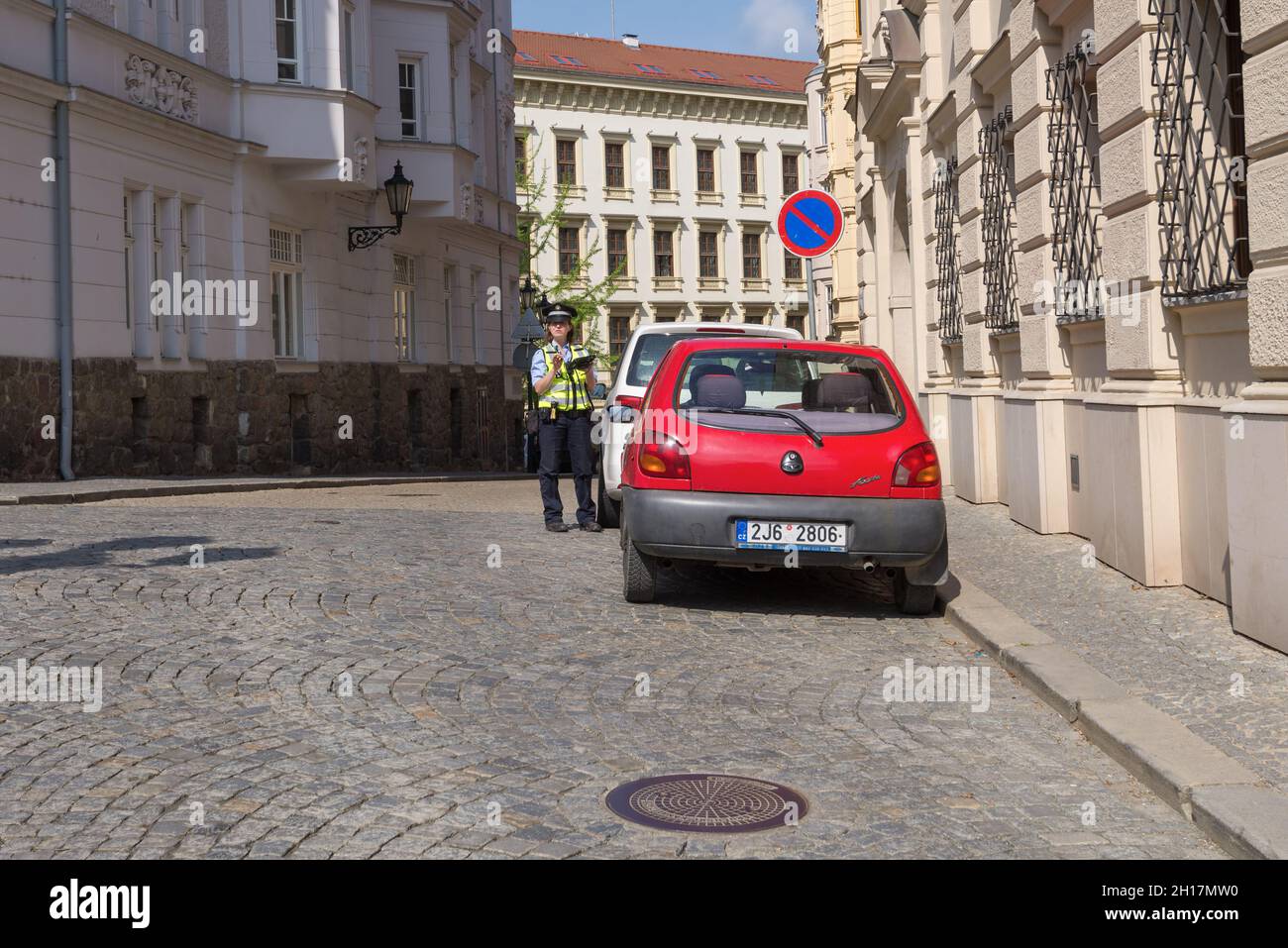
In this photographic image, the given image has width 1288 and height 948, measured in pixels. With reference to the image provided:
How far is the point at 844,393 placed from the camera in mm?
9250

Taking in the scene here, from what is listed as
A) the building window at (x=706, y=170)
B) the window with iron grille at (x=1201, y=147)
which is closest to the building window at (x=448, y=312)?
the window with iron grille at (x=1201, y=147)

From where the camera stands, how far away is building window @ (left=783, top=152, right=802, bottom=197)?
72.1m

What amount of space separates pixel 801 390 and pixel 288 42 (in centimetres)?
1704

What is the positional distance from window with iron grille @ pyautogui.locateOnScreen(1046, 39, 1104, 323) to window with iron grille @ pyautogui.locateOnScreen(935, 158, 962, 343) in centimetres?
486

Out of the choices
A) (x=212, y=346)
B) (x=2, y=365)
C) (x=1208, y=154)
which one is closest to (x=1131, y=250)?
(x=1208, y=154)

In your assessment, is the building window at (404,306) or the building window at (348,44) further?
the building window at (404,306)

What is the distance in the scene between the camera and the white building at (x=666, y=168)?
218ft

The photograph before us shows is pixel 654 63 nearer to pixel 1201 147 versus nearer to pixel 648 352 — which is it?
pixel 648 352

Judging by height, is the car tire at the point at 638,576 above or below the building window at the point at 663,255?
below

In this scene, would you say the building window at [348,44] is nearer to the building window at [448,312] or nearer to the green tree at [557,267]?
the building window at [448,312]

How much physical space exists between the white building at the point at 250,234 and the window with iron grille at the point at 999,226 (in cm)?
1035

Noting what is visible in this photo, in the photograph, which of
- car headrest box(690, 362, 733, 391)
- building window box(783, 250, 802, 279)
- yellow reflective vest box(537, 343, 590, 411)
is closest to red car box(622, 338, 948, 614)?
car headrest box(690, 362, 733, 391)

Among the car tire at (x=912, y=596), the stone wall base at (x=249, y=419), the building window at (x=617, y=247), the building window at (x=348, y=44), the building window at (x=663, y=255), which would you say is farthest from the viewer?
the building window at (x=663, y=255)

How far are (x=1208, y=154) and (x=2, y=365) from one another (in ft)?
42.8
